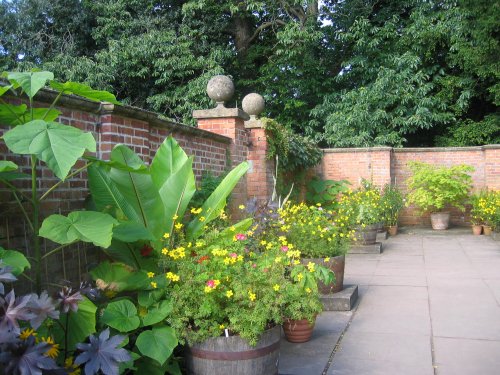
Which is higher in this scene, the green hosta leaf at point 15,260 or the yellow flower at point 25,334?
the green hosta leaf at point 15,260

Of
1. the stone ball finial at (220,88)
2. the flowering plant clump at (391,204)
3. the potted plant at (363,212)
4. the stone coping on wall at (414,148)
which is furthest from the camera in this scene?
the stone coping on wall at (414,148)

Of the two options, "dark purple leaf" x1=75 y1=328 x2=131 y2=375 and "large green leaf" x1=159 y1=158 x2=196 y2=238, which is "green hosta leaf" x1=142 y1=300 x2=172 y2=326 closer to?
"dark purple leaf" x1=75 y1=328 x2=131 y2=375

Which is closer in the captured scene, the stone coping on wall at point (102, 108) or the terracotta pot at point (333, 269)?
the stone coping on wall at point (102, 108)

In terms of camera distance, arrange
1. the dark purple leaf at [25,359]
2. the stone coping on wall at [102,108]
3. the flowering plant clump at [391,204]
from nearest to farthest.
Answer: the dark purple leaf at [25,359]
the stone coping on wall at [102,108]
the flowering plant clump at [391,204]

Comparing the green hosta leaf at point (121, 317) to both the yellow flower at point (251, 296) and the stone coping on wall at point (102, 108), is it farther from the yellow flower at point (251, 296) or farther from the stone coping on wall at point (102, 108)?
the stone coping on wall at point (102, 108)

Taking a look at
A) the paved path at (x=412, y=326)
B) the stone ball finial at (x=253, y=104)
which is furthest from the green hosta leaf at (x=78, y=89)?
the stone ball finial at (x=253, y=104)

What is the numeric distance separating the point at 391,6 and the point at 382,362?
15.5 m

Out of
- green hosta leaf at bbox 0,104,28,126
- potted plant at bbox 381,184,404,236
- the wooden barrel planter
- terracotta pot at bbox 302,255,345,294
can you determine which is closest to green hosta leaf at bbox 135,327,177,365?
the wooden barrel planter

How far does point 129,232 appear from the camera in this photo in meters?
2.89

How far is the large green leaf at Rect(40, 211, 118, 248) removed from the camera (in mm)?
2371

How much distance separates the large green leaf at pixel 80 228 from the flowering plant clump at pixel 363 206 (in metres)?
5.12

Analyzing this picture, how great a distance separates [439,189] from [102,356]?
10.5 m

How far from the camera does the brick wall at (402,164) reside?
11898 mm

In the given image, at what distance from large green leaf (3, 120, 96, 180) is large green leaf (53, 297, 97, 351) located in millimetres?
791
